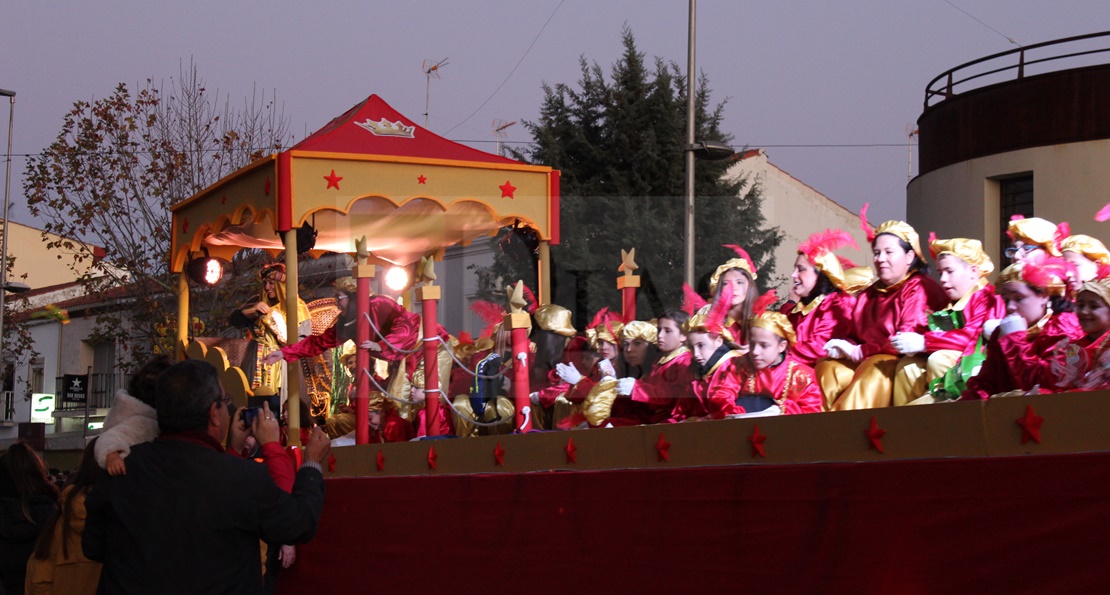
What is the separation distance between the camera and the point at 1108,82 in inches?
344

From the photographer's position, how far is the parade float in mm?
3707

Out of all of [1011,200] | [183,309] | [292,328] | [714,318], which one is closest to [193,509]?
[714,318]

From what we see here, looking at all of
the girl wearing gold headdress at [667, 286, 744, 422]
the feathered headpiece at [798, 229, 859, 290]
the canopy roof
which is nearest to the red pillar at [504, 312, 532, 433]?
the girl wearing gold headdress at [667, 286, 744, 422]

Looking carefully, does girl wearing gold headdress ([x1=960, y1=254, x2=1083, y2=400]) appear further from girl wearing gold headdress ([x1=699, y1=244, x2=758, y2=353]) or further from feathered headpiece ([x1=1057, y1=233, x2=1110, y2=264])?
girl wearing gold headdress ([x1=699, y1=244, x2=758, y2=353])

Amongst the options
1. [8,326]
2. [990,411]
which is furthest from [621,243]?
[8,326]

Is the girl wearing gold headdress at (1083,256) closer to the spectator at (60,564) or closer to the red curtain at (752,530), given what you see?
the red curtain at (752,530)

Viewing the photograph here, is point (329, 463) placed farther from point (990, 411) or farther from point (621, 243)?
point (990, 411)

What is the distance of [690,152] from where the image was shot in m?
9.68

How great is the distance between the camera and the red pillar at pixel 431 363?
6.93 metres

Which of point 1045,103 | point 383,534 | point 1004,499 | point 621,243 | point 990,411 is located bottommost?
point 383,534

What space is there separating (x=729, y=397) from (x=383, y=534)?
2.35 m

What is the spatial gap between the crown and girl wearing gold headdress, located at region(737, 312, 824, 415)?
3.57m

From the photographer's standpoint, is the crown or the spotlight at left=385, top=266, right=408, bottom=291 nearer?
the crown

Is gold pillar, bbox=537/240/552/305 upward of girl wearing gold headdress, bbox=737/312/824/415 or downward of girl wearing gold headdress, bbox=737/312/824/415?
upward
